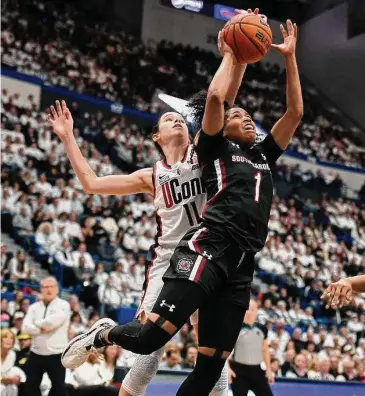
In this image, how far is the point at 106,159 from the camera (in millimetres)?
17625

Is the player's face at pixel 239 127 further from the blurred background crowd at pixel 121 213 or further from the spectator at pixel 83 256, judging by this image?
the spectator at pixel 83 256

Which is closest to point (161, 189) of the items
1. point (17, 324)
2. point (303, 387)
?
point (303, 387)

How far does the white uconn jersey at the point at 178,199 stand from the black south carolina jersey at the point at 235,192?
40 centimetres

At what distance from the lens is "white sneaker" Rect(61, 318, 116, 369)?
4660mm

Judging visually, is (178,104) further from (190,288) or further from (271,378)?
(271,378)

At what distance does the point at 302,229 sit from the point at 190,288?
55.8ft

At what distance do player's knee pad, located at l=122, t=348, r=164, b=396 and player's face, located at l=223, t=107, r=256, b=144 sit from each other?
58.5 inches

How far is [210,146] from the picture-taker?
4.11m

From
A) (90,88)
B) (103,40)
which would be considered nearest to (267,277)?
(90,88)

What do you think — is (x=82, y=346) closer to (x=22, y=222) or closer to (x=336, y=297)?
(x=336, y=297)

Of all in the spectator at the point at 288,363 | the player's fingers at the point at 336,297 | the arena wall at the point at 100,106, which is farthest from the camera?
the arena wall at the point at 100,106

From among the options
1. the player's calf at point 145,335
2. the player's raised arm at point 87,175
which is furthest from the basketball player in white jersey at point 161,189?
the player's calf at point 145,335

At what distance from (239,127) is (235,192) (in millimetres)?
514

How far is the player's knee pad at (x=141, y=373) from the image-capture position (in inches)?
183
